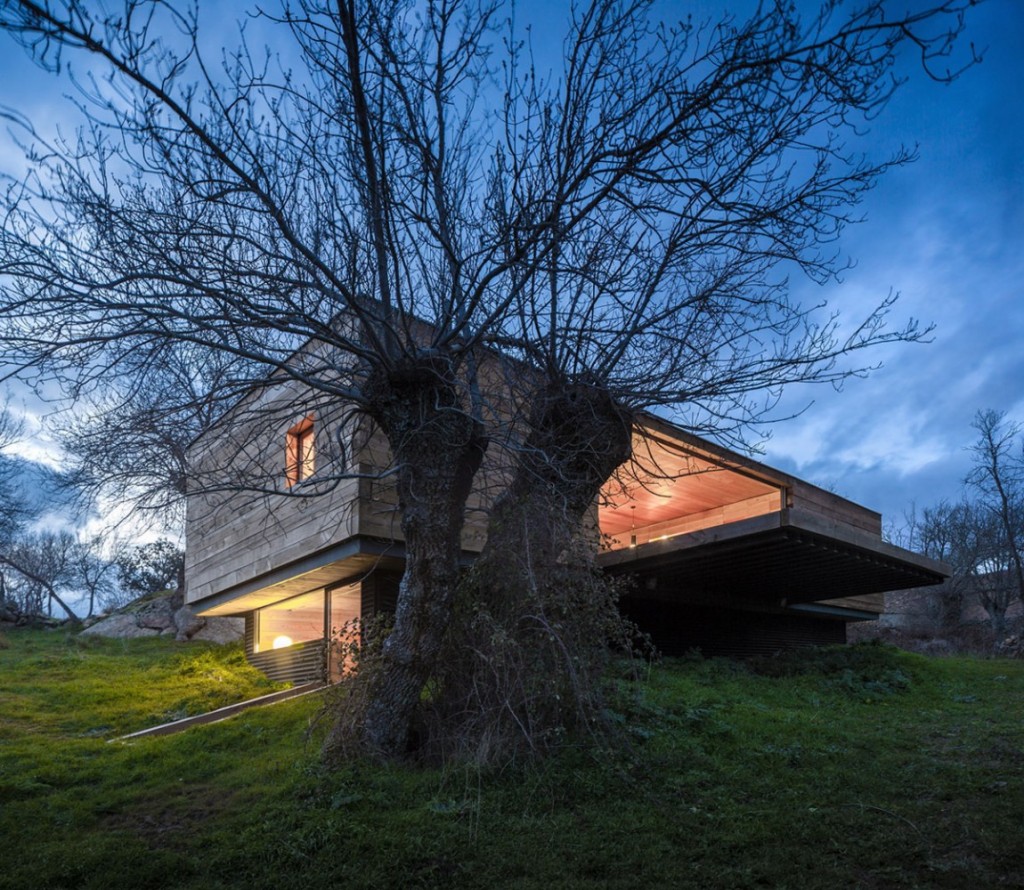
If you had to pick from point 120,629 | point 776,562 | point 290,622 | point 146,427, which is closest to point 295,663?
point 290,622

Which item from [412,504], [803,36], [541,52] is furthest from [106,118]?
[803,36]

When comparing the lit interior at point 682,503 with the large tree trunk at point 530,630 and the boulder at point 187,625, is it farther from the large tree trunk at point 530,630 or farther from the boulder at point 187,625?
the boulder at point 187,625

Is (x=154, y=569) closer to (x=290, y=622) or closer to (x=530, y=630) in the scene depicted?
(x=290, y=622)

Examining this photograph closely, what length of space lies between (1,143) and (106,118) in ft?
2.26

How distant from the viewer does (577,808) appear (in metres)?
5.40

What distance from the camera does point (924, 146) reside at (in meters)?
6.12

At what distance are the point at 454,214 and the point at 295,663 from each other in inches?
354

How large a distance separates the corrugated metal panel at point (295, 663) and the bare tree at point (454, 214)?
6.06 metres

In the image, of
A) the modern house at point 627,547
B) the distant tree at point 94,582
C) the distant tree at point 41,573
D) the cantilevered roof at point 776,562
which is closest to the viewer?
the cantilevered roof at point 776,562

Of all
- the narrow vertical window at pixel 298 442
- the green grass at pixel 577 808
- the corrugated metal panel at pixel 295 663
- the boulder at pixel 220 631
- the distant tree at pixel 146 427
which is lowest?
the green grass at pixel 577 808

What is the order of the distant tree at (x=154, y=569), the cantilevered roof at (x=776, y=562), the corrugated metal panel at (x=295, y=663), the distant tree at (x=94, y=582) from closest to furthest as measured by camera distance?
the cantilevered roof at (x=776, y=562) → the corrugated metal panel at (x=295, y=663) → the distant tree at (x=154, y=569) → the distant tree at (x=94, y=582)

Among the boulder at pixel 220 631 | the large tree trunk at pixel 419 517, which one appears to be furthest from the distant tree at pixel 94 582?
the large tree trunk at pixel 419 517

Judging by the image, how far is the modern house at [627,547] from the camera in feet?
33.6

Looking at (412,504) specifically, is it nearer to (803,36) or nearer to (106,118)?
(106,118)
